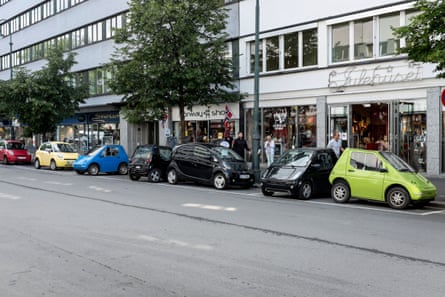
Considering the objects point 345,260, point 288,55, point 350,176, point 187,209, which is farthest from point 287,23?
point 345,260

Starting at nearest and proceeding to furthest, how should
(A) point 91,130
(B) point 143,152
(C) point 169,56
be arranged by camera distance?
(B) point 143,152, (C) point 169,56, (A) point 91,130

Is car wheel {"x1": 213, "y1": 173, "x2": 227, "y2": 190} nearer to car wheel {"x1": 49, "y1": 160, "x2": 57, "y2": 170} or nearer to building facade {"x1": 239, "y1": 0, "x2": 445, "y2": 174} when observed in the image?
building facade {"x1": 239, "y1": 0, "x2": 445, "y2": 174}

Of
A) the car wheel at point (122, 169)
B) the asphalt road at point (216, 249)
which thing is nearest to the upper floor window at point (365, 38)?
the asphalt road at point (216, 249)

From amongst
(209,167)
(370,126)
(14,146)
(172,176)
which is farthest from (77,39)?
(370,126)

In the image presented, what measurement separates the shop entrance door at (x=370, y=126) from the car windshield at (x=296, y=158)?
7.20m

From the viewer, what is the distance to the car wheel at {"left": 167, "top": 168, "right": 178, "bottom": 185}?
19109mm

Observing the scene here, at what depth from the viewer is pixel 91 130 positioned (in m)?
40.9

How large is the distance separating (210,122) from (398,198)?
681 inches

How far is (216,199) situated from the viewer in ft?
46.8

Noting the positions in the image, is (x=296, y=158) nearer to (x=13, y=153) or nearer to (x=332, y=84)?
(x=332, y=84)

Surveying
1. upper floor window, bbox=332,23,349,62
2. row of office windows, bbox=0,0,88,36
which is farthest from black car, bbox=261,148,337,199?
row of office windows, bbox=0,0,88,36

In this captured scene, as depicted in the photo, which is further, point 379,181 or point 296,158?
point 296,158

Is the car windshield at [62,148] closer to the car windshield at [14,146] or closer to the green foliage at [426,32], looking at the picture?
the car windshield at [14,146]

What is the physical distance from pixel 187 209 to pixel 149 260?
5.20 metres
